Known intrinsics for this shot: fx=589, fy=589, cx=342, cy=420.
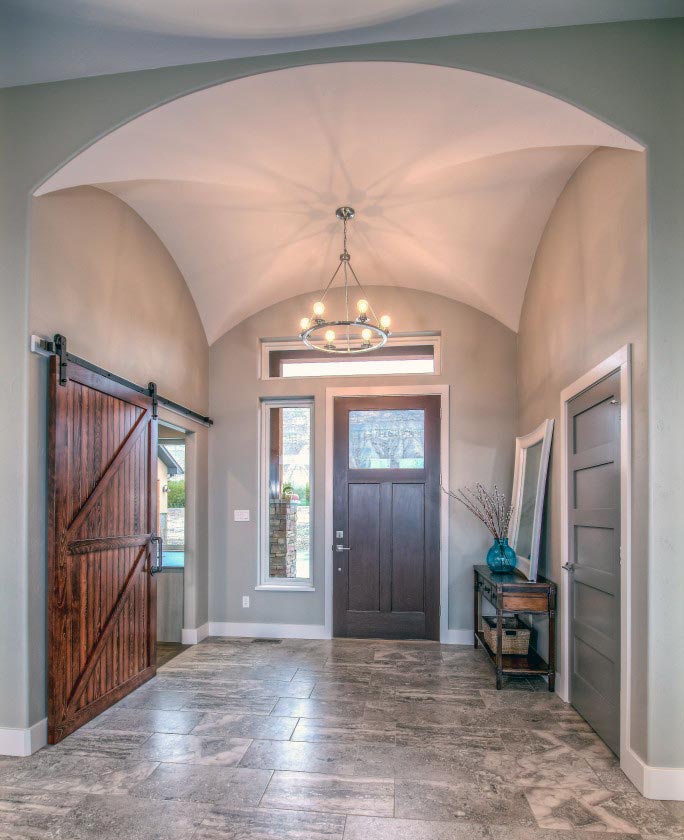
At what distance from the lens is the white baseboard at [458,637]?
18.3 feet

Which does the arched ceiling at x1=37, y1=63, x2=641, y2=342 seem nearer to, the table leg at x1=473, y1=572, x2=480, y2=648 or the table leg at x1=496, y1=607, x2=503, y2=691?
the table leg at x1=473, y1=572, x2=480, y2=648

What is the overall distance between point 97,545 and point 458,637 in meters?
3.46

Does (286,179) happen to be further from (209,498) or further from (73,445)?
(209,498)

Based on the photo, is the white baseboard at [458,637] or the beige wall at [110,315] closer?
the beige wall at [110,315]

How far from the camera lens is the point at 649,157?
9.50 feet

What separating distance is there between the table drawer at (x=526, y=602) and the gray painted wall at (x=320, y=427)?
140cm

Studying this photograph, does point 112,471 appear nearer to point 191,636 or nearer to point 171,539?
point 191,636

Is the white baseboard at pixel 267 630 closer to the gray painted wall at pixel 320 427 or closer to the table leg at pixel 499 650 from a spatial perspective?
the gray painted wall at pixel 320 427

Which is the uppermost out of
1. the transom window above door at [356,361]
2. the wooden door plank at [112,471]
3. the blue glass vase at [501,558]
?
the transom window above door at [356,361]

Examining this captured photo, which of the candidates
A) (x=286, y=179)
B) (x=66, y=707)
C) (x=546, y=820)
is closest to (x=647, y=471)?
(x=546, y=820)

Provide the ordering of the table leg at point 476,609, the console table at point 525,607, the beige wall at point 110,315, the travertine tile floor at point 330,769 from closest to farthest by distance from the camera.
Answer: the travertine tile floor at point 330,769, the beige wall at point 110,315, the console table at point 525,607, the table leg at point 476,609

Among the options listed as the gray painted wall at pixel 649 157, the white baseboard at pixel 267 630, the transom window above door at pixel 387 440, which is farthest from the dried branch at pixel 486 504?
the gray painted wall at pixel 649 157

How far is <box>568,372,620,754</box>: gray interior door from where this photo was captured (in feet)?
10.5

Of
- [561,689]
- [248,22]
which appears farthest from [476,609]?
[248,22]
